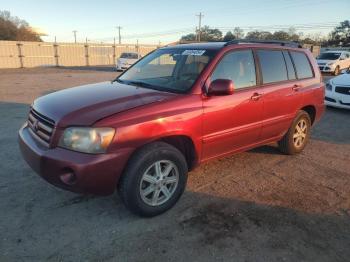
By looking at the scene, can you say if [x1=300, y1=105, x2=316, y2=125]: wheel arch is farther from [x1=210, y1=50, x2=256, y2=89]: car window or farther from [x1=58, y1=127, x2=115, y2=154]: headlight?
[x1=58, y1=127, x2=115, y2=154]: headlight

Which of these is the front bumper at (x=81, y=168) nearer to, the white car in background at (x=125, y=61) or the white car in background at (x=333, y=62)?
the white car in background at (x=333, y=62)

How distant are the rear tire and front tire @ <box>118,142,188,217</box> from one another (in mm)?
2358

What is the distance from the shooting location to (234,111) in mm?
4012

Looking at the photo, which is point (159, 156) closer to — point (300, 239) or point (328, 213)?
point (300, 239)

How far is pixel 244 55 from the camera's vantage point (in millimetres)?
4277

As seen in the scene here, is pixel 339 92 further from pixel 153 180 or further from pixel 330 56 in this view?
pixel 330 56

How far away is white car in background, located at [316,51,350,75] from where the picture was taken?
21859 mm

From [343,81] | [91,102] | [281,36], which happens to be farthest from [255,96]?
[281,36]

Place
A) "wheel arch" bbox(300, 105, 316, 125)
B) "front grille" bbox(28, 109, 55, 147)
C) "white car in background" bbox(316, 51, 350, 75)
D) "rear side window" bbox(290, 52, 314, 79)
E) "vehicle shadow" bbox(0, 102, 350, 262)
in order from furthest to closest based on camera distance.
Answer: "white car in background" bbox(316, 51, 350, 75)
"wheel arch" bbox(300, 105, 316, 125)
"rear side window" bbox(290, 52, 314, 79)
"front grille" bbox(28, 109, 55, 147)
"vehicle shadow" bbox(0, 102, 350, 262)

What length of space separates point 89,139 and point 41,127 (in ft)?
2.26

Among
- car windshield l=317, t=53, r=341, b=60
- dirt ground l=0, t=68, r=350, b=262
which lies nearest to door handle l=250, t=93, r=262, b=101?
dirt ground l=0, t=68, r=350, b=262

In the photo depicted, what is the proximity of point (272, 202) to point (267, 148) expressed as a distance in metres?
2.06

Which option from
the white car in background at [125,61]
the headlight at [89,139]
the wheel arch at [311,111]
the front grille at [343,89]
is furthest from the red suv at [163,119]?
the white car in background at [125,61]

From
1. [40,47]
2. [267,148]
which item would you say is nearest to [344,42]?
[40,47]
